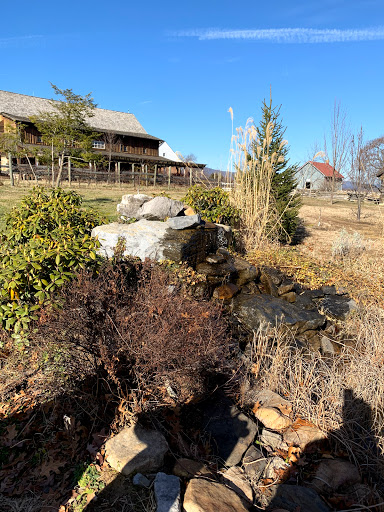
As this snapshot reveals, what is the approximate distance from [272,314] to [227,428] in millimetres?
2728

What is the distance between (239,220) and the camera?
330 inches

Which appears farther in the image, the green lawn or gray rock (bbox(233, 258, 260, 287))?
the green lawn

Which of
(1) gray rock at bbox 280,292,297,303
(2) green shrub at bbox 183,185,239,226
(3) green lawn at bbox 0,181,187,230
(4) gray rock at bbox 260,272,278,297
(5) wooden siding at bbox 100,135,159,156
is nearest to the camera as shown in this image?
(1) gray rock at bbox 280,292,297,303

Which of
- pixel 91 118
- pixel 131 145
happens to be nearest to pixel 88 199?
pixel 91 118

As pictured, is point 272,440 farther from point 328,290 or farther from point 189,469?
point 328,290

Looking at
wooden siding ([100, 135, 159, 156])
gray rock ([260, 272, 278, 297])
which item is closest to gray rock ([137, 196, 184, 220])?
gray rock ([260, 272, 278, 297])

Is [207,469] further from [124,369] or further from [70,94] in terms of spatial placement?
[70,94]

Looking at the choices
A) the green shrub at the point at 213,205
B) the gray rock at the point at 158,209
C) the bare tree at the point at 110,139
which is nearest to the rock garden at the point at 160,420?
the gray rock at the point at 158,209

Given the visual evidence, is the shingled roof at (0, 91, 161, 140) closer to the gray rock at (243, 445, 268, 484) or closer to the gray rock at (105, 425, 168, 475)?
the gray rock at (105, 425, 168, 475)

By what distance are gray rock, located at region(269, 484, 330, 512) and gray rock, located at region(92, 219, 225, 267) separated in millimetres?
3536

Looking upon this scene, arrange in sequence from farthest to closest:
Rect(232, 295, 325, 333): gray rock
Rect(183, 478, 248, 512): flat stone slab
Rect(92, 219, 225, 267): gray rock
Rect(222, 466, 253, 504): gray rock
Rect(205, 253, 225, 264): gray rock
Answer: Rect(205, 253, 225, 264): gray rock
Rect(92, 219, 225, 267): gray rock
Rect(232, 295, 325, 333): gray rock
Rect(222, 466, 253, 504): gray rock
Rect(183, 478, 248, 512): flat stone slab

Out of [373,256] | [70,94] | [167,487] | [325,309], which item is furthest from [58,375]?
[70,94]

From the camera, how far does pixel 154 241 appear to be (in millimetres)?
5758

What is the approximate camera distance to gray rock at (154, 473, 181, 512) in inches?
84.7
